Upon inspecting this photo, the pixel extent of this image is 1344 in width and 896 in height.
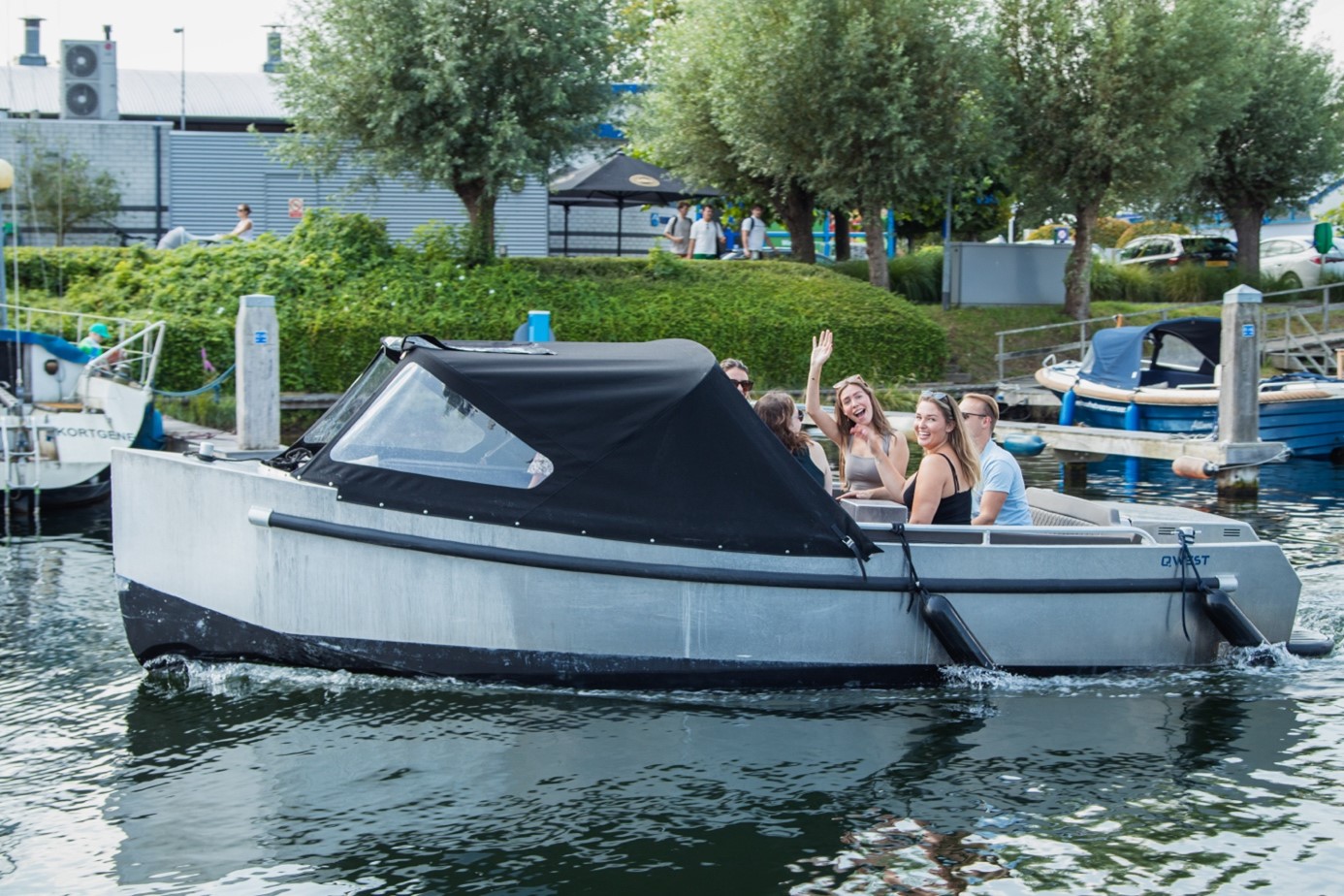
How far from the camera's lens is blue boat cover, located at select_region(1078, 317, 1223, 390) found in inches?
848

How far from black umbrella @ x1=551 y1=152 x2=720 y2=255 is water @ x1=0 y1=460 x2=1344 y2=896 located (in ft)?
71.2

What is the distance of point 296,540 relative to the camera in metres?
7.70

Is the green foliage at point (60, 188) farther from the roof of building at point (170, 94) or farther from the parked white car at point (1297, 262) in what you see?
the parked white car at point (1297, 262)

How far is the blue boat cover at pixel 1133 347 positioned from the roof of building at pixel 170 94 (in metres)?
25.5

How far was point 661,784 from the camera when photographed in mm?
7043

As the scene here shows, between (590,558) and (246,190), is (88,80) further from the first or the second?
(590,558)

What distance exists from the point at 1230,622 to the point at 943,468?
1.85m

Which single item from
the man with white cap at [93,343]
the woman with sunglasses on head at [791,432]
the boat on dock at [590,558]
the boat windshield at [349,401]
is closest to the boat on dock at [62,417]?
the man with white cap at [93,343]

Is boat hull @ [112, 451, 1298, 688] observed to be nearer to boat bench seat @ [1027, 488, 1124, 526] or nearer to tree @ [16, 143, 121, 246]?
boat bench seat @ [1027, 488, 1124, 526]

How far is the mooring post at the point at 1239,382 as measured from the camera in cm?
1611

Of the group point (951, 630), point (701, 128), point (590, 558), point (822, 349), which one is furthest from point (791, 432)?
point (701, 128)

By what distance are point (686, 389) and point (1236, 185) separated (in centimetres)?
2987

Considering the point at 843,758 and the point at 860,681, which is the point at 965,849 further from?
the point at 860,681

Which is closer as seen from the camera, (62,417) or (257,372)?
(257,372)
